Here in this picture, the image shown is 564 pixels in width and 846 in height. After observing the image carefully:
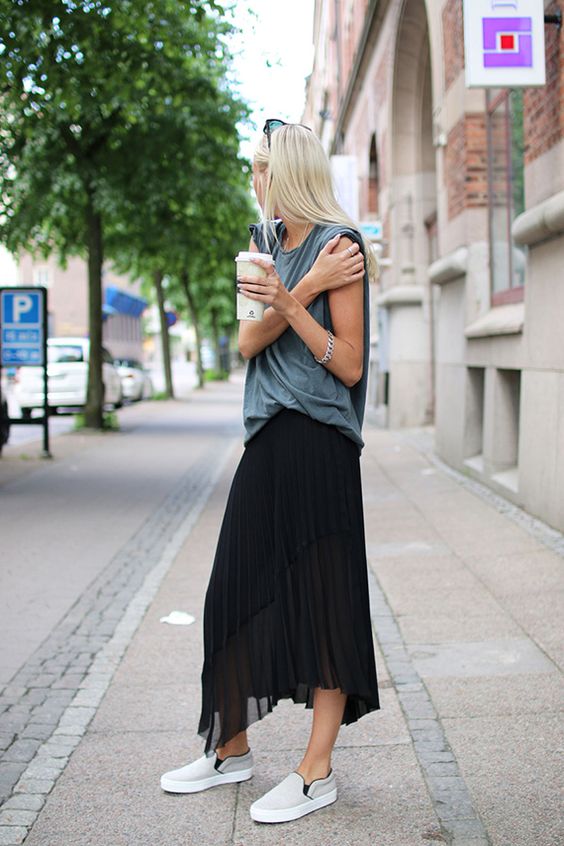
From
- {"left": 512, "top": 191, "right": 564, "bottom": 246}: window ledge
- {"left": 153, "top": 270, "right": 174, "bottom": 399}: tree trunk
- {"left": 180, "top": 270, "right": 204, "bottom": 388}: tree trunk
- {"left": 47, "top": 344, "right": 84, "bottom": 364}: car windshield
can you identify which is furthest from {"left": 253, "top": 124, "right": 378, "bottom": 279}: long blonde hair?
{"left": 180, "top": 270, "right": 204, "bottom": 388}: tree trunk

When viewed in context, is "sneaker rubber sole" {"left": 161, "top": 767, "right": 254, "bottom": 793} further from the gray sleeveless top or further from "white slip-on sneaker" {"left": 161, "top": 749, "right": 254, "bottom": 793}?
the gray sleeveless top

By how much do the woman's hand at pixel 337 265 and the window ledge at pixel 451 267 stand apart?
879cm

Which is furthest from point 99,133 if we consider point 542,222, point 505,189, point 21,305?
point 542,222

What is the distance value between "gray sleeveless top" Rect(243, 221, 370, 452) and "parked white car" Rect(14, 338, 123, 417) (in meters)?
19.5

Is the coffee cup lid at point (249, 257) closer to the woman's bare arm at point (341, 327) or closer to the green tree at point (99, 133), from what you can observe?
the woman's bare arm at point (341, 327)

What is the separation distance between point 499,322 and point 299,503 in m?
7.14

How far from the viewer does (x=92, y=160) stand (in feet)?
62.1

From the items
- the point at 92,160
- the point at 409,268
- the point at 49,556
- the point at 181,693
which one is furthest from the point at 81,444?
the point at 181,693

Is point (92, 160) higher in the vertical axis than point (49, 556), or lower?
higher

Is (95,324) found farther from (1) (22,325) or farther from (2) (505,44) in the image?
(2) (505,44)

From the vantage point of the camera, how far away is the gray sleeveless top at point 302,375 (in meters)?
3.30

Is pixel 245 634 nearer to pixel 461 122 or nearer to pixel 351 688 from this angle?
pixel 351 688

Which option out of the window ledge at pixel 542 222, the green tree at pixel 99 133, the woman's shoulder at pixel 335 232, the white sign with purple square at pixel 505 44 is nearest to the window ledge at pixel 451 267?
the window ledge at pixel 542 222

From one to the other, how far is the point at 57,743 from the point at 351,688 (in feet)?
4.39
